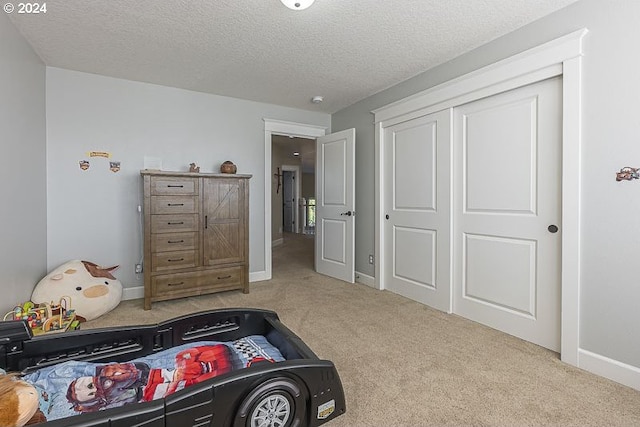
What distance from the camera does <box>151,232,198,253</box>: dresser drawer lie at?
309 cm

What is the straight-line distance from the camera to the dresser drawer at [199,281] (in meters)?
3.12

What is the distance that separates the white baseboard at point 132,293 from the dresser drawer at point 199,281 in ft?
1.68

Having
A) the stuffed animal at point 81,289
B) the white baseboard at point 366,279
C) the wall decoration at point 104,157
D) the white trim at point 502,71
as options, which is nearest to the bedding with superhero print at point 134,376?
the stuffed animal at point 81,289

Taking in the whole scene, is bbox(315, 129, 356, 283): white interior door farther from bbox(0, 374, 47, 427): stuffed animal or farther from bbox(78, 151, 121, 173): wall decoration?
bbox(0, 374, 47, 427): stuffed animal

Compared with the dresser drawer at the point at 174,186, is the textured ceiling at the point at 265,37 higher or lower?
Result: higher

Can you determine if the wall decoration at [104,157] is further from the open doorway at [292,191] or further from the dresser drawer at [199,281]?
the open doorway at [292,191]

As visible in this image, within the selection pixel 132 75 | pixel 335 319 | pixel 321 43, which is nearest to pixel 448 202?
pixel 335 319

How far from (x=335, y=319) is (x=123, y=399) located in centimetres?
173

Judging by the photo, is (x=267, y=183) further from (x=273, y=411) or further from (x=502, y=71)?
(x=273, y=411)

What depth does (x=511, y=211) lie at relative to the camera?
8.04 feet

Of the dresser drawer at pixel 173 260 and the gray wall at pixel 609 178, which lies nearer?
the gray wall at pixel 609 178

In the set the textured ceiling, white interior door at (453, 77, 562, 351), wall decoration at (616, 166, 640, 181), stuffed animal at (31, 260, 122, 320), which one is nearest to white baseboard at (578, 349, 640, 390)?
white interior door at (453, 77, 562, 351)

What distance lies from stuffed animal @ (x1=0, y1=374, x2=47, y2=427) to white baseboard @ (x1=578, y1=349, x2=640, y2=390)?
275cm

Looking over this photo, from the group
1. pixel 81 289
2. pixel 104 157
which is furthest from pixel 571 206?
Answer: pixel 104 157
